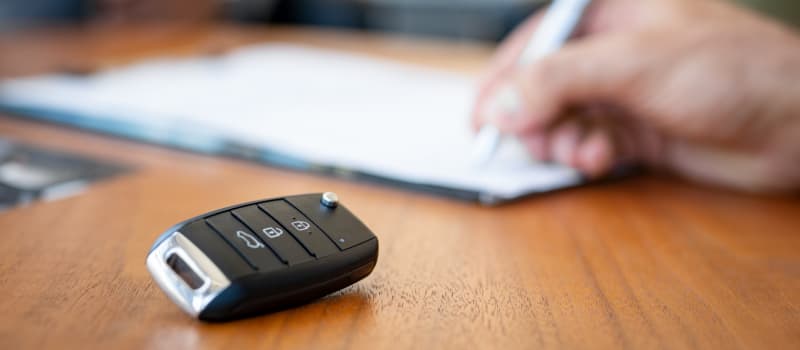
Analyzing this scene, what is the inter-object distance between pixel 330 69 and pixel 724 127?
56 centimetres

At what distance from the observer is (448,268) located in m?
0.37

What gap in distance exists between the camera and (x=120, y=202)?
Answer: 458 mm

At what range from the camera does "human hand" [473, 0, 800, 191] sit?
22.2 inches

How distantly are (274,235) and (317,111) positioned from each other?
43 cm

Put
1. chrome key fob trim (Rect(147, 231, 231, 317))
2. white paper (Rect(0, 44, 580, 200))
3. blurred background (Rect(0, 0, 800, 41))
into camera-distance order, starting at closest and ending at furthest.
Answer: chrome key fob trim (Rect(147, 231, 231, 317))
white paper (Rect(0, 44, 580, 200))
blurred background (Rect(0, 0, 800, 41))

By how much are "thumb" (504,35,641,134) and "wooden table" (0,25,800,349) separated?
0.07m

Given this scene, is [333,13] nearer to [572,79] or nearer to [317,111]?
[317,111]

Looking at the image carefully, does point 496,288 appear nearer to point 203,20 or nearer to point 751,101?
point 751,101

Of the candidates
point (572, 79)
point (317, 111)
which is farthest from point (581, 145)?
point (317, 111)

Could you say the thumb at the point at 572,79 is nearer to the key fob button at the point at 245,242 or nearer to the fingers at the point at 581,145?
the fingers at the point at 581,145

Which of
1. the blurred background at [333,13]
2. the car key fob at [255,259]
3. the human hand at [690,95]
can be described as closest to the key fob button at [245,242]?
the car key fob at [255,259]

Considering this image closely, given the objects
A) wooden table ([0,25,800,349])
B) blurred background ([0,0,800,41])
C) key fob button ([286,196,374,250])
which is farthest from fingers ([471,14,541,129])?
blurred background ([0,0,800,41])

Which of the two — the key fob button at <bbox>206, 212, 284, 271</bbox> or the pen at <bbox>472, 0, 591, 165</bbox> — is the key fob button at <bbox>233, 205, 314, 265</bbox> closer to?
the key fob button at <bbox>206, 212, 284, 271</bbox>

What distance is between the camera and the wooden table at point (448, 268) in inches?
11.4
